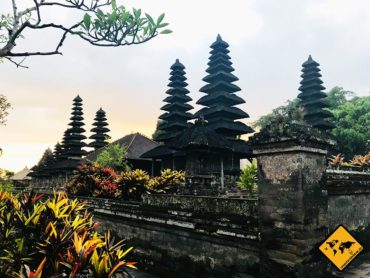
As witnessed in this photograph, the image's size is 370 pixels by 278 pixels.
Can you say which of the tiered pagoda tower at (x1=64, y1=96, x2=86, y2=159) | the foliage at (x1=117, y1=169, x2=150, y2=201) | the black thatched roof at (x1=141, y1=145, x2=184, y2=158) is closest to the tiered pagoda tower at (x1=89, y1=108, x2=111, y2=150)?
the tiered pagoda tower at (x1=64, y1=96, x2=86, y2=159)

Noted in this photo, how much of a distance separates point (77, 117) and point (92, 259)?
4481cm

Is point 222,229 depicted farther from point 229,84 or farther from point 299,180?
point 229,84

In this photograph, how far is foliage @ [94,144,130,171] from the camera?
3058 cm

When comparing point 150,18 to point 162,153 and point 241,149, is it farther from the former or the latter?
point 162,153

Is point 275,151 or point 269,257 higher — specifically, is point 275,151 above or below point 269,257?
above

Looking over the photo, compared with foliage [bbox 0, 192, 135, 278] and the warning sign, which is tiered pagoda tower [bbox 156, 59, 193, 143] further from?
the warning sign

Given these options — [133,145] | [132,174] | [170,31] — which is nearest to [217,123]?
[133,145]

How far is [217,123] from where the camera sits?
97.4 ft

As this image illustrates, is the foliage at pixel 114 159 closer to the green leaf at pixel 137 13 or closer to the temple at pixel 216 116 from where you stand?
the temple at pixel 216 116

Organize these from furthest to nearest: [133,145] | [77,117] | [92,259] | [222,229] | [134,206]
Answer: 1. [77,117]
2. [133,145]
3. [134,206]
4. [222,229]
5. [92,259]

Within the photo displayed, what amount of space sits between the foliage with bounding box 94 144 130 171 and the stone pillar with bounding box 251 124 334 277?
25.5 meters

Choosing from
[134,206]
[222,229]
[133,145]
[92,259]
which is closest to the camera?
[92,259]

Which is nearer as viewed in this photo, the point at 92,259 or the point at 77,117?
the point at 92,259

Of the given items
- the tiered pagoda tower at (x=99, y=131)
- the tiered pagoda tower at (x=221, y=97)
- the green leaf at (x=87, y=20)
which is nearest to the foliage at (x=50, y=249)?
the green leaf at (x=87, y=20)
